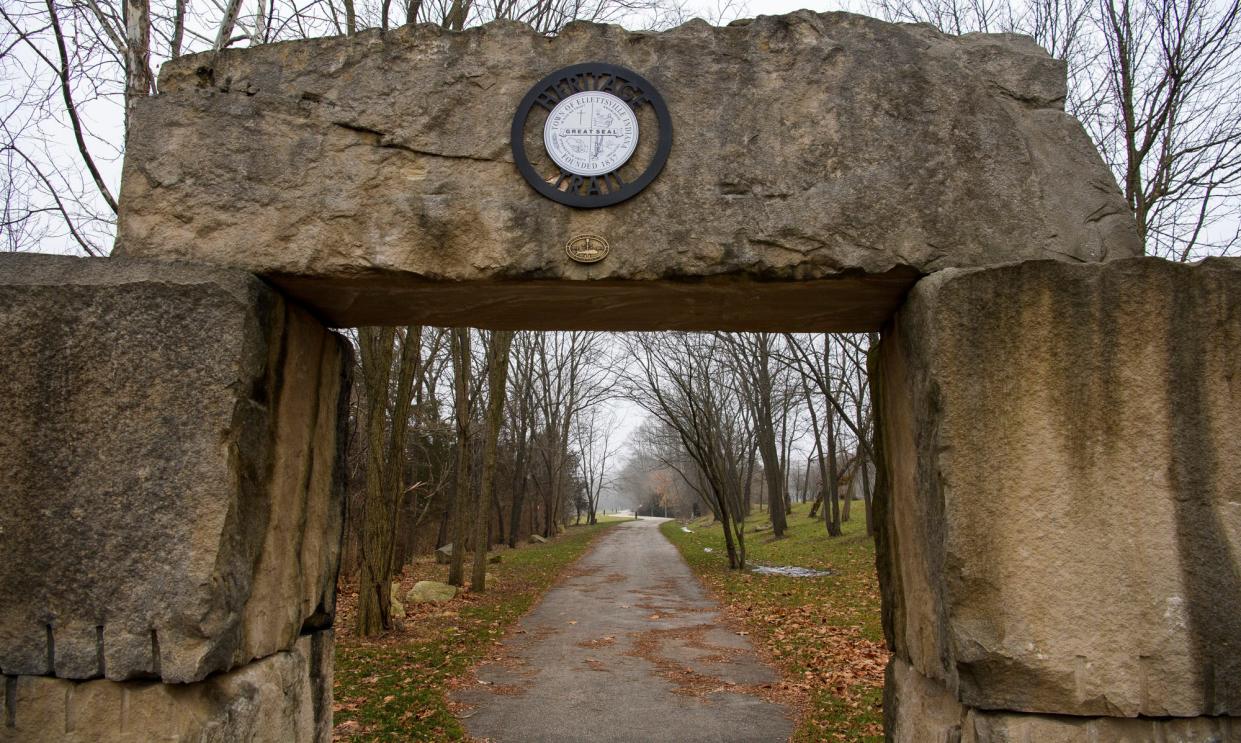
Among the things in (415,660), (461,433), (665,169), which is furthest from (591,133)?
(461,433)

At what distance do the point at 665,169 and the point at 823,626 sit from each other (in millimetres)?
7888

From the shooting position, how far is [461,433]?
1334 cm

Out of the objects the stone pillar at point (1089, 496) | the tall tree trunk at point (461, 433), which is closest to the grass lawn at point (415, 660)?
the tall tree trunk at point (461, 433)

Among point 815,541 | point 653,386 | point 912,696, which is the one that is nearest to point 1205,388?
point 912,696

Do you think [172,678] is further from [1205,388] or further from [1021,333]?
[1205,388]

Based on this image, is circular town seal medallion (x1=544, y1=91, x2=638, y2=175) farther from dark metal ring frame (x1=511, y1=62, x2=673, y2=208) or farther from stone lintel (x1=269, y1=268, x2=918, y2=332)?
stone lintel (x1=269, y1=268, x2=918, y2=332)

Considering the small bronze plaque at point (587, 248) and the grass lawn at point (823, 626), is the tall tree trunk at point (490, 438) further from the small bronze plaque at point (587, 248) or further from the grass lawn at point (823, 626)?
the small bronze plaque at point (587, 248)

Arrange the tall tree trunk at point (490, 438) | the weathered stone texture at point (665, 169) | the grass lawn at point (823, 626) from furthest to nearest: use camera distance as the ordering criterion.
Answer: the tall tree trunk at point (490, 438) < the grass lawn at point (823, 626) < the weathered stone texture at point (665, 169)

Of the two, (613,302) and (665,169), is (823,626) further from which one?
(665,169)

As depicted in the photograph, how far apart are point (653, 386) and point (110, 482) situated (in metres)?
15.5

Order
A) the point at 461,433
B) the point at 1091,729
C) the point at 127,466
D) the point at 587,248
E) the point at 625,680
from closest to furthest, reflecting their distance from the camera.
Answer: the point at 1091,729
the point at 127,466
the point at 587,248
the point at 625,680
the point at 461,433

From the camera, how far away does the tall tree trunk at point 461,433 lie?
13195mm

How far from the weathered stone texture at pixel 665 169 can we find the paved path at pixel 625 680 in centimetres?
402

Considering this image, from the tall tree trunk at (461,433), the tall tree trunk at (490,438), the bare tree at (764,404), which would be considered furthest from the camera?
the bare tree at (764,404)
